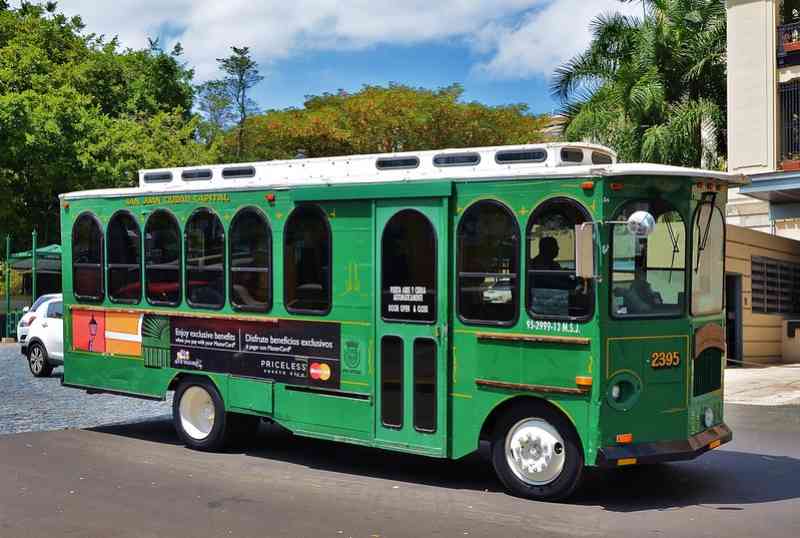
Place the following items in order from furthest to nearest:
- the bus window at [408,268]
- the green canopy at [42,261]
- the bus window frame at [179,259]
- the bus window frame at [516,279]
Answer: the green canopy at [42,261]
the bus window frame at [179,259]
the bus window at [408,268]
the bus window frame at [516,279]

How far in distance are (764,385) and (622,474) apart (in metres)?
9.27

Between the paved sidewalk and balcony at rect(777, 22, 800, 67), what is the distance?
23.1 feet

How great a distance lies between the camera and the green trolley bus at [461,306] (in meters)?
8.05

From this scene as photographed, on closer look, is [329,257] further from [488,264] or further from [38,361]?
[38,361]

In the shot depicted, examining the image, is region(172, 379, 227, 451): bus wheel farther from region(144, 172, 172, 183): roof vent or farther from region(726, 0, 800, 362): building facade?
region(726, 0, 800, 362): building facade

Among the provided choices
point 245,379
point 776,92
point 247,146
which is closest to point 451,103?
point 247,146

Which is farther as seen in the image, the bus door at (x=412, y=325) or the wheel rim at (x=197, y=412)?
the wheel rim at (x=197, y=412)

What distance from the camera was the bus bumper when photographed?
789 centimetres

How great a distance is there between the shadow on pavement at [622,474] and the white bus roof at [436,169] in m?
2.79

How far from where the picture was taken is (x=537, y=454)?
27.2 ft

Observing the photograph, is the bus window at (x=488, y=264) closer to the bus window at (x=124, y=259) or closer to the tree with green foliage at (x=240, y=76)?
the bus window at (x=124, y=259)

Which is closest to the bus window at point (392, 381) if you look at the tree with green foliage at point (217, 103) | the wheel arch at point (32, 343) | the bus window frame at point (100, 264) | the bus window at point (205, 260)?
the bus window at point (205, 260)

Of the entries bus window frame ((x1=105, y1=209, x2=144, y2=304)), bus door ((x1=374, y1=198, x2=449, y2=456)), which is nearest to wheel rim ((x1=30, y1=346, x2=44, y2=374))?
bus window frame ((x1=105, y1=209, x2=144, y2=304))

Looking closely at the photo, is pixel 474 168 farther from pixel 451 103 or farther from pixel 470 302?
pixel 451 103
